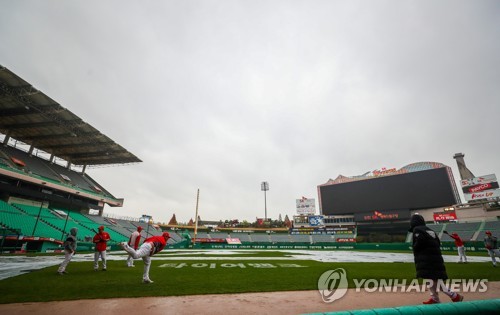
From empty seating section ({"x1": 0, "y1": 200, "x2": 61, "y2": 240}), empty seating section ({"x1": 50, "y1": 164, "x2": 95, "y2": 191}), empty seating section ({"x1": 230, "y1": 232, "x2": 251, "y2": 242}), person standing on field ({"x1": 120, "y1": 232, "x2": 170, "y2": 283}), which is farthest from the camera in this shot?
empty seating section ({"x1": 230, "y1": 232, "x2": 251, "y2": 242})

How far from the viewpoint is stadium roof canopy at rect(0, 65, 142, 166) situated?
24906mm

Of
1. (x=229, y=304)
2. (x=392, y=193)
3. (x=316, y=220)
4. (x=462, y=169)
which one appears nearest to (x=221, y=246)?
(x=316, y=220)

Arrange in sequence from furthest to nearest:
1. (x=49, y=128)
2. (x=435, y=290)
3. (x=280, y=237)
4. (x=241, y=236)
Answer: (x=280, y=237), (x=241, y=236), (x=49, y=128), (x=435, y=290)

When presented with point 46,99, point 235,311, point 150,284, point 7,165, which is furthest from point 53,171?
point 235,311

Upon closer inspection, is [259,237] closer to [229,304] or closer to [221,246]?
[221,246]

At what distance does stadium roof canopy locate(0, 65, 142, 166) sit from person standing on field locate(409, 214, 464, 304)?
32.7 metres

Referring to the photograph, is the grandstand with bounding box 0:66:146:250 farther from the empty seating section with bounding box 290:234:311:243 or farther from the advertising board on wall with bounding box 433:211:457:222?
the advertising board on wall with bounding box 433:211:457:222

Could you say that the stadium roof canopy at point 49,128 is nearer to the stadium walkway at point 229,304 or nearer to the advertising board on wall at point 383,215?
the stadium walkway at point 229,304

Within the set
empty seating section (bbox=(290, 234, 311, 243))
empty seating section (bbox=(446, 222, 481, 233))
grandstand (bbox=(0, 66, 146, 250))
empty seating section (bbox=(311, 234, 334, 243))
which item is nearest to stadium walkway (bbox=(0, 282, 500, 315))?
grandstand (bbox=(0, 66, 146, 250))

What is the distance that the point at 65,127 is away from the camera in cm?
3167

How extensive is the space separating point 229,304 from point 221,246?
146ft

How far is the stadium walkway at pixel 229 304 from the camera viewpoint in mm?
4133

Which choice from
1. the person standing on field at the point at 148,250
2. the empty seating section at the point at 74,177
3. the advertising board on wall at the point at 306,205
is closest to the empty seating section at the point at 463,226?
the advertising board on wall at the point at 306,205

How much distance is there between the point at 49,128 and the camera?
3231 cm
